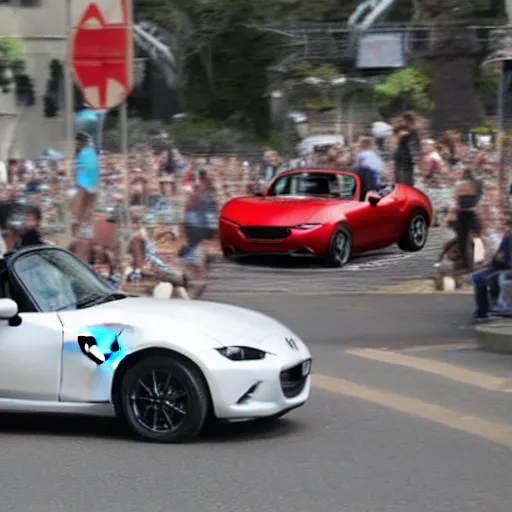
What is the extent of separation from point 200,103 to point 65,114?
1986 millimetres

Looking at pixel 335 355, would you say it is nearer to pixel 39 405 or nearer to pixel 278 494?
pixel 39 405

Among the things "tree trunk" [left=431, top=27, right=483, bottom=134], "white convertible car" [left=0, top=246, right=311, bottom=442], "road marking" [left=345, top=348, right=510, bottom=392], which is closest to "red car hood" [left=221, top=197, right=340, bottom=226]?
"tree trunk" [left=431, top=27, right=483, bottom=134]

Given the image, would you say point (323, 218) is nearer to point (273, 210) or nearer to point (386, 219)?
point (273, 210)

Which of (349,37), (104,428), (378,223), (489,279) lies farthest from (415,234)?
(104,428)

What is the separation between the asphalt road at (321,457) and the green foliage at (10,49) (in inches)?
340

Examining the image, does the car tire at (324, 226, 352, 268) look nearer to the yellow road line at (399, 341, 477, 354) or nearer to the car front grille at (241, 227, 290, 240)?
the car front grille at (241, 227, 290, 240)

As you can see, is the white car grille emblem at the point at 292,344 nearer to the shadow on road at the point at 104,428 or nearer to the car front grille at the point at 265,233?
the shadow on road at the point at 104,428

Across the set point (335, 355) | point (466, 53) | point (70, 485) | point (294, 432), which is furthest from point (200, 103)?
point (70, 485)

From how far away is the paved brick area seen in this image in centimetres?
1742

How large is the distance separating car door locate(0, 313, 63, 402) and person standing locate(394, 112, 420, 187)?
10.7m

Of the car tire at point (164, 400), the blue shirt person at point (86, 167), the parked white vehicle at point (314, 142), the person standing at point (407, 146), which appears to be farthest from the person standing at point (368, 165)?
the car tire at point (164, 400)

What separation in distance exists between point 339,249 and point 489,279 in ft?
12.6

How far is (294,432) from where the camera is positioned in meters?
8.70

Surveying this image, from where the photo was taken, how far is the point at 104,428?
29.0 ft
